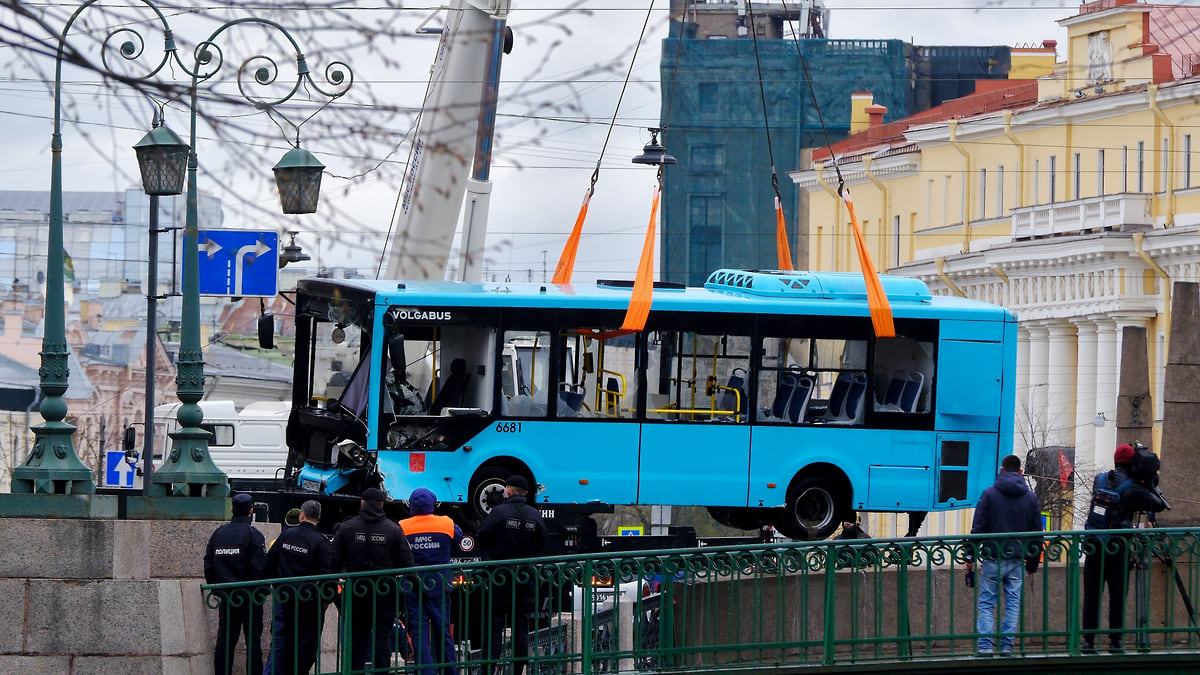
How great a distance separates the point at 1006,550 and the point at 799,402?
5.54 meters

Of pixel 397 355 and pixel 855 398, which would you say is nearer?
pixel 397 355

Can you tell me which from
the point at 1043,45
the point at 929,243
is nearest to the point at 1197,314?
the point at 929,243

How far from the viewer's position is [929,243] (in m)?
63.0

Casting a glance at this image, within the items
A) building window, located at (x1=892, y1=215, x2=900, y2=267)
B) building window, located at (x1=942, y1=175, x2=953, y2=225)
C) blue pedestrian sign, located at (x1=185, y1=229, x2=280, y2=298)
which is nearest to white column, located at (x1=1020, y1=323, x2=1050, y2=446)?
building window, located at (x1=942, y1=175, x2=953, y2=225)

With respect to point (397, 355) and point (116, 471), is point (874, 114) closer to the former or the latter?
point (116, 471)

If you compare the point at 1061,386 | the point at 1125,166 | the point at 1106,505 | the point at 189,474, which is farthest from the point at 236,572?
the point at 1061,386

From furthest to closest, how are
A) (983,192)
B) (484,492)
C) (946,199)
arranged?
(946,199)
(983,192)
(484,492)

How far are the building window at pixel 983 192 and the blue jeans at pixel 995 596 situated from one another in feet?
144

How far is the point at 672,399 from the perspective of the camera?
21.7 meters

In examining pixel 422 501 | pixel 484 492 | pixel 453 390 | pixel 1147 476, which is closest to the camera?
pixel 422 501

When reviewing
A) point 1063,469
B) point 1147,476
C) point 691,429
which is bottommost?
point 1063,469

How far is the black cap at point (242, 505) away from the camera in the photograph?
605 inches

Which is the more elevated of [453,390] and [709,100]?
[709,100]

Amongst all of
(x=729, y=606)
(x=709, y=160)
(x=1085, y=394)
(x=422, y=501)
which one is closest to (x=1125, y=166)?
(x=1085, y=394)
